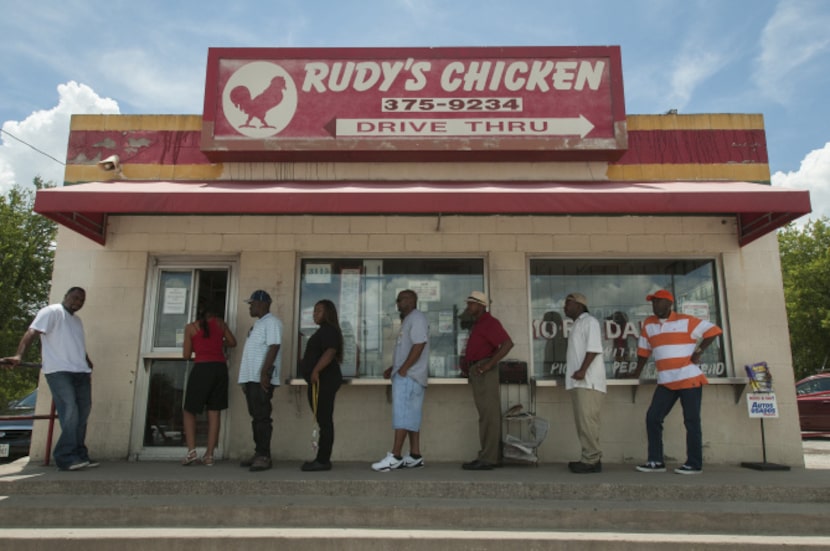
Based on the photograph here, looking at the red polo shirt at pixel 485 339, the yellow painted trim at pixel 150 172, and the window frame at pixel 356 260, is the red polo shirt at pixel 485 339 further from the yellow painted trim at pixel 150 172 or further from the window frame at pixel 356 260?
the yellow painted trim at pixel 150 172

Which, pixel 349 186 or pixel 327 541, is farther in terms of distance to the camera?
pixel 349 186

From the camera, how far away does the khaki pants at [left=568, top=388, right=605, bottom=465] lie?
576cm

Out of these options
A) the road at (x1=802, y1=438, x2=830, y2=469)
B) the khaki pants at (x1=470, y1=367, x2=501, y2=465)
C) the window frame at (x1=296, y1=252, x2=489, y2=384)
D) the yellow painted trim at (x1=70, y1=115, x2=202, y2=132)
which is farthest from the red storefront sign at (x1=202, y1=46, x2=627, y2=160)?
the road at (x1=802, y1=438, x2=830, y2=469)

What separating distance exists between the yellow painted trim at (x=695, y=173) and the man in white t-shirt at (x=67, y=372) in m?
6.34

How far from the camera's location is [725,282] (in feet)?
22.3

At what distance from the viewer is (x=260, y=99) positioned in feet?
23.6

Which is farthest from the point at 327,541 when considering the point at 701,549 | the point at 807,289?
the point at 807,289

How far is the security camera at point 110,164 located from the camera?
22.6ft

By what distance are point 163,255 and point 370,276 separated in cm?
254

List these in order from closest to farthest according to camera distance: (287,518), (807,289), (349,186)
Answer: (287,518) → (349,186) → (807,289)

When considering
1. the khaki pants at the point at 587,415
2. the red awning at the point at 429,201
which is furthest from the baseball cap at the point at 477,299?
the khaki pants at the point at 587,415

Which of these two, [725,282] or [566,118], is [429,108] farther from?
[725,282]

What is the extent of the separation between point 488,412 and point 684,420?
6.52 ft

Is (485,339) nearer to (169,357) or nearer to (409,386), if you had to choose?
(409,386)
